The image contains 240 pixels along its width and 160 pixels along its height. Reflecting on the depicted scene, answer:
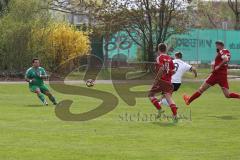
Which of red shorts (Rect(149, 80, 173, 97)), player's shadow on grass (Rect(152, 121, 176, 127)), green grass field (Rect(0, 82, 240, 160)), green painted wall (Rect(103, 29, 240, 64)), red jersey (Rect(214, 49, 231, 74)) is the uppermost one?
red jersey (Rect(214, 49, 231, 74))

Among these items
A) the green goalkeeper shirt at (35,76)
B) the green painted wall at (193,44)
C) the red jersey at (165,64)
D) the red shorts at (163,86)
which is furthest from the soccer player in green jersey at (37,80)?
the green painted wall at (193,44)

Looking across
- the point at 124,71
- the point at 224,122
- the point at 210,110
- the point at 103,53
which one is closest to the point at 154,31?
the point at 124,71

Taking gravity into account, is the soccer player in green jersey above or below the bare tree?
below

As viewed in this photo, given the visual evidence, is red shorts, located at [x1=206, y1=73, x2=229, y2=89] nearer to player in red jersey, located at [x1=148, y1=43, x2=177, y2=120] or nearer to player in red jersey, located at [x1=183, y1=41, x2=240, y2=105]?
player in red jersey, located at [x1=183, y1=41, x2=240, y2=105]

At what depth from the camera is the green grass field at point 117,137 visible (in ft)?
33.6

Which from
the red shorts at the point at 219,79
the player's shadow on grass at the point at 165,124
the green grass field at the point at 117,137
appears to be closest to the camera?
the green grass field at the point at 117,137

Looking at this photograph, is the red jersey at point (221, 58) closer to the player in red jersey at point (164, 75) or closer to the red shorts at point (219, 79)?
the red shorts at point (219, 79)

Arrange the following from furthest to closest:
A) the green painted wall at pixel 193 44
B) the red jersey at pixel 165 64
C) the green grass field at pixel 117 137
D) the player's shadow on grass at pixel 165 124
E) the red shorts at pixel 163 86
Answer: the green painted wall at pixel 193 44 < the red shorts at pixel 163 86 < the red jersey at pixel 165 64 < the player's shadow on grass at pixel 165 124 < the green grass field at pixel 117 137

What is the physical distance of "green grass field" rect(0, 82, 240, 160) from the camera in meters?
10.2

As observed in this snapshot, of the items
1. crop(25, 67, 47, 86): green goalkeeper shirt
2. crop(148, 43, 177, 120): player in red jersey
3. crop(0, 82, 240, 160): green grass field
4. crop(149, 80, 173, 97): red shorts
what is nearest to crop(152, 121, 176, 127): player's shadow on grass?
crop(0, 82, 240, 160): green grass field

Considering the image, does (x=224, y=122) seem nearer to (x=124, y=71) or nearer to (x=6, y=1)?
(x=124, y=71)

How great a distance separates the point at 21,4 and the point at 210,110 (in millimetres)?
25521

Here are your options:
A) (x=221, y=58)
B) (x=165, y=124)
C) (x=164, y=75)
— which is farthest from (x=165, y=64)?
(x=221, y=58)

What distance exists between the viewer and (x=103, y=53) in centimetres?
5200
